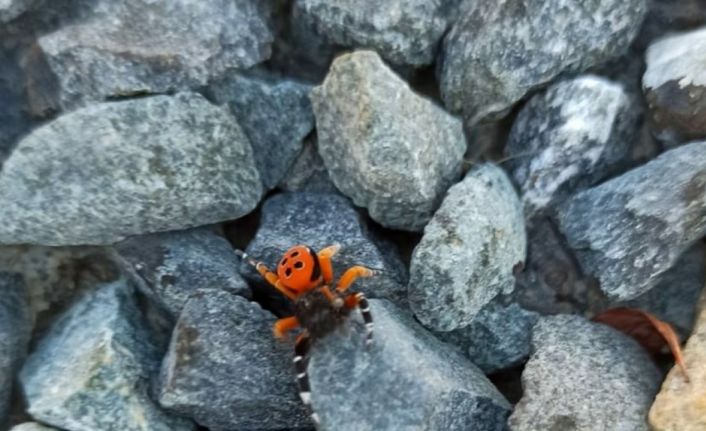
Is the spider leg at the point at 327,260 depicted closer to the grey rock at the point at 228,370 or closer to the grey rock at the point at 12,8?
the grey rock at the point at 228,370

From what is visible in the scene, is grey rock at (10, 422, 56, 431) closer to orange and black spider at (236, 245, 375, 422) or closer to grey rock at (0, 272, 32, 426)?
grey rock at (0, 272, 32, 426)

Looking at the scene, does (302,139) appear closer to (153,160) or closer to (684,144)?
(153,160)

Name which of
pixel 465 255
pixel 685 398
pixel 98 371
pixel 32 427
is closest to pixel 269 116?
pixel 465 255

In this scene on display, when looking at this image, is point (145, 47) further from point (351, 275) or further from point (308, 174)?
point (351, 275)

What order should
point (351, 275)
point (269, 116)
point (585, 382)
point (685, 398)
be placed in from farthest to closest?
point (269, 116) < point (351, 275) < point (585, 382) < point (685, 398)

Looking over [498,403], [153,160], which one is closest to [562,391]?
[498,403]

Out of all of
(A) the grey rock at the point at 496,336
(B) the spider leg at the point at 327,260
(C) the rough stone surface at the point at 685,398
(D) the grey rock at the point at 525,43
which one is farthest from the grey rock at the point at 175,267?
(C) the rough stone surface at the point at 685,398
